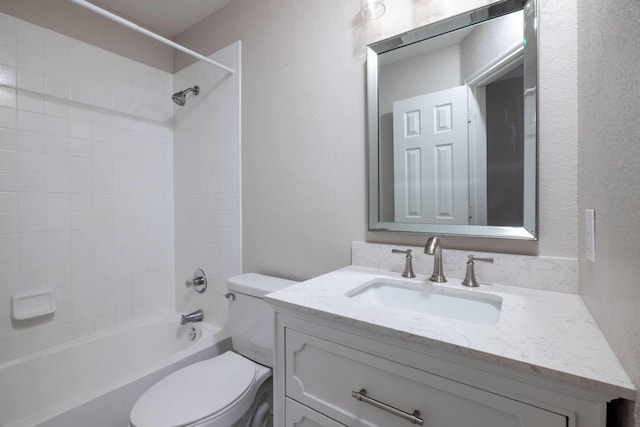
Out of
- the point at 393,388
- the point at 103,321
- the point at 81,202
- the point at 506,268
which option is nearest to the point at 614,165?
the point at 506,268

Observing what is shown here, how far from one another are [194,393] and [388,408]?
0.78 m

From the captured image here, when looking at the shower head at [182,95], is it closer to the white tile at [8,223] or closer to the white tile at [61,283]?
the white tile at [8,223]

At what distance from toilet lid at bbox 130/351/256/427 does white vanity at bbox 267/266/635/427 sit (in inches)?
11.6

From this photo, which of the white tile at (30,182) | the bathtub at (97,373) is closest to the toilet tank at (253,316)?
the bathtub at (97,373)

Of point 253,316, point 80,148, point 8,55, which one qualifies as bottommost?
point 253,316

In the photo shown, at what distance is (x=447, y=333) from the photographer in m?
0.57

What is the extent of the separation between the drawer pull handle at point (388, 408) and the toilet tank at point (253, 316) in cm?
69

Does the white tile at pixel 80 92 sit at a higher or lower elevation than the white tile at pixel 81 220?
higher

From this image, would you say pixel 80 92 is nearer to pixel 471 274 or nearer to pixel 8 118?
pixel 8 118

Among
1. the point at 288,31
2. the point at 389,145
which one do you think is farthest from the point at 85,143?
A: the point at 389,145

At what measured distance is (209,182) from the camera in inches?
71.2

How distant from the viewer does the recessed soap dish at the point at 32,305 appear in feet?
4.59

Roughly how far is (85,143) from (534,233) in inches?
88.3

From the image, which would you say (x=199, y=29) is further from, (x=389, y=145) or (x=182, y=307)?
(x=182, y=307)
